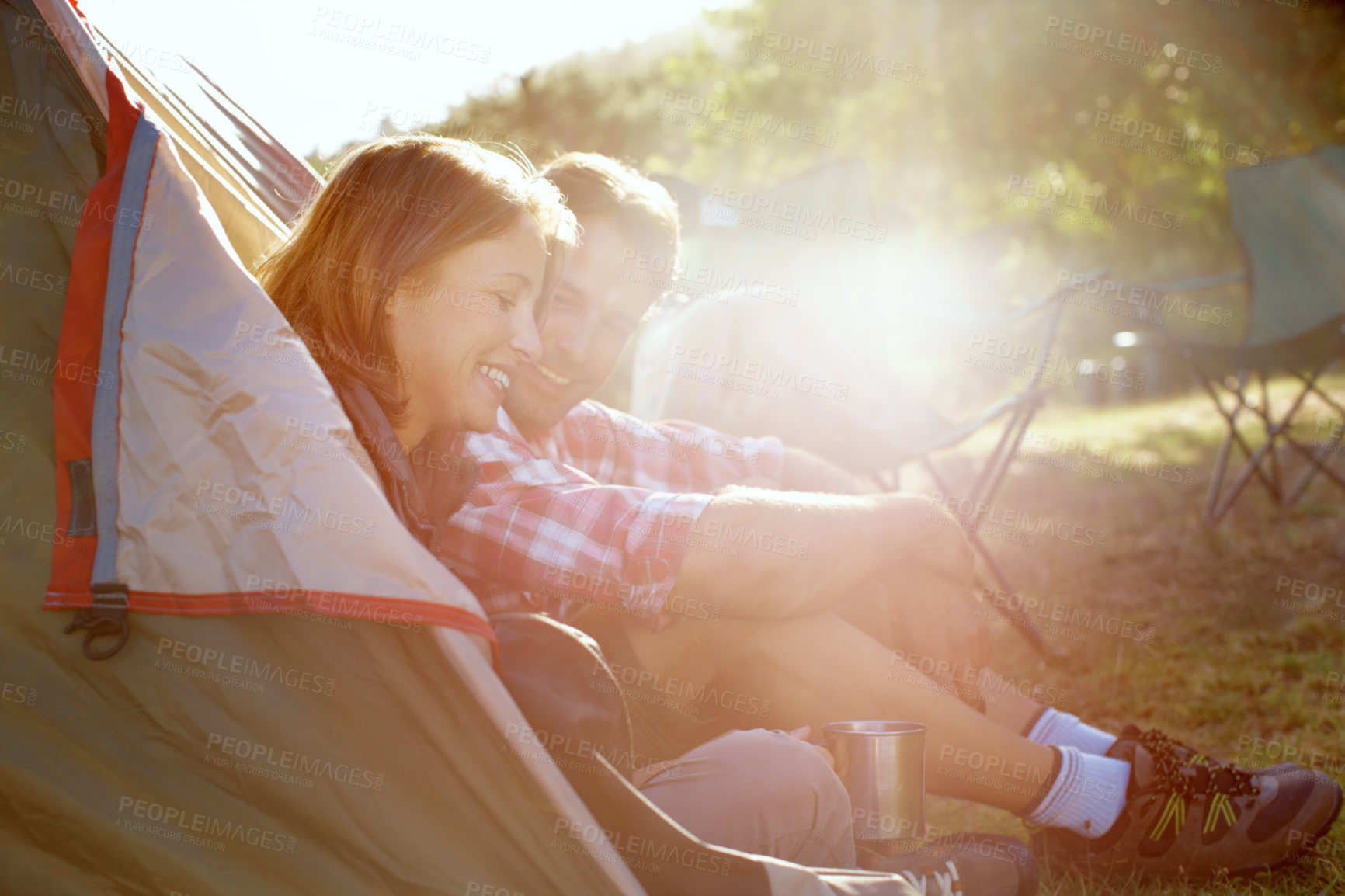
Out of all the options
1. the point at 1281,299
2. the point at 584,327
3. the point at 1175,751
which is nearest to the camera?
the point at 1175,751

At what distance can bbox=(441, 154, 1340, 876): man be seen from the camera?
1.69 meters

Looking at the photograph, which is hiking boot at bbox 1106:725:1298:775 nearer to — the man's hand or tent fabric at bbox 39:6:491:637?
the man's hand

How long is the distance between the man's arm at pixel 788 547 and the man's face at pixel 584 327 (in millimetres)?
590

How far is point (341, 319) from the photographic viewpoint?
61.1 inches

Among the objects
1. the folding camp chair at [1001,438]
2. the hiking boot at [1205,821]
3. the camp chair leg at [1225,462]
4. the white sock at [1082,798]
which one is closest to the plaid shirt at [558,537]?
the white sock at [1082,798]

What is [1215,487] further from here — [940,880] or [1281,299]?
[940,880]

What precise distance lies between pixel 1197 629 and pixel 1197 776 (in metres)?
1.46

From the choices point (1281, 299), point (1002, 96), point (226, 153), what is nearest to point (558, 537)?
point (226, 153)

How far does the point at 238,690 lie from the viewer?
120 centimetres

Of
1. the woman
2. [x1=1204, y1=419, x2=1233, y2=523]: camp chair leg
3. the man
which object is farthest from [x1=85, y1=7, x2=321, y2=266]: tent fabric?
[x1=1204, y1=419, x2=1233, y2=523]: camp chair leg

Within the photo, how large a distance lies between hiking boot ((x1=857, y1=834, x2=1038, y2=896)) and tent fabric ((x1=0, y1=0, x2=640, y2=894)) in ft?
1.94

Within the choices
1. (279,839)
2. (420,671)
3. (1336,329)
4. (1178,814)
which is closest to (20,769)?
(279,839)

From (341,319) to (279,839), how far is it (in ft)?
2.68

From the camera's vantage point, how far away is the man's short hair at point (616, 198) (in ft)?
7.65
